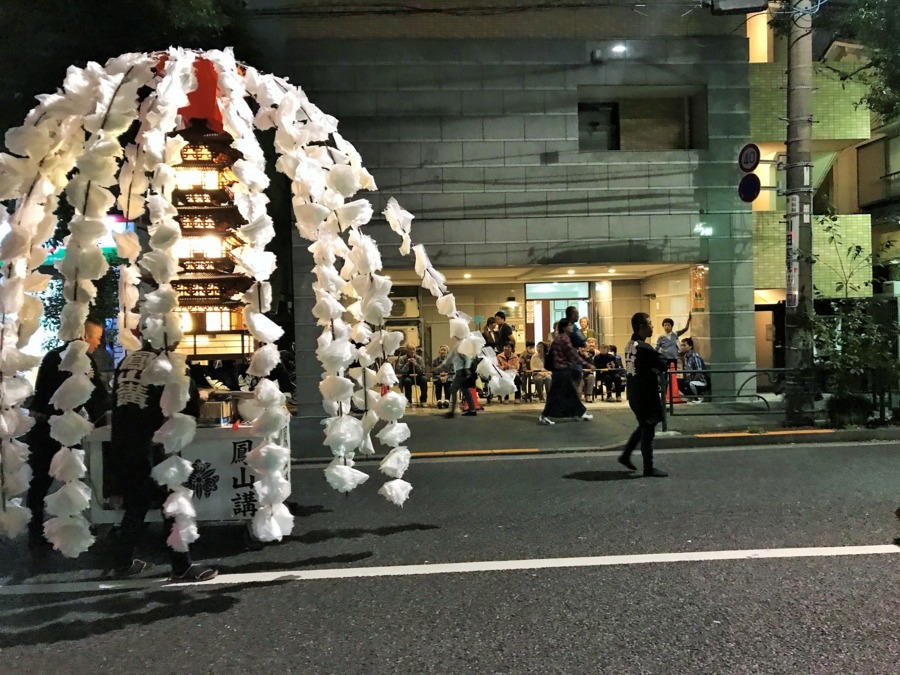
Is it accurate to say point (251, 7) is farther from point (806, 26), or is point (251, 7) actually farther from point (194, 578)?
point (194, 578)

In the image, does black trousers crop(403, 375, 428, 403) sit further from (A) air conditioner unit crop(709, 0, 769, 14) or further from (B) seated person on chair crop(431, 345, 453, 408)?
(A) air conditioner unit crop(709, 0, 769, 14)

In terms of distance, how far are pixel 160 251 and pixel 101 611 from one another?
8.00ft

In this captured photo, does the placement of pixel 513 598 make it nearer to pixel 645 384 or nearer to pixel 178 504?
pixel 178 504

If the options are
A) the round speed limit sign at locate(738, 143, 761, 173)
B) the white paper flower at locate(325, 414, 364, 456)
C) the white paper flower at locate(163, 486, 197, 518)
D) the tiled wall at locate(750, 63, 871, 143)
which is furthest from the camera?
the tiled wall at locate(750, 63, 871, 143)

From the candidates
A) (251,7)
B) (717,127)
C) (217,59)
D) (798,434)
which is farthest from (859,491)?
(251,7)

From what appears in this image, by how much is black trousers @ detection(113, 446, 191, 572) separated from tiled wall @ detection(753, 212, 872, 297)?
499 inches

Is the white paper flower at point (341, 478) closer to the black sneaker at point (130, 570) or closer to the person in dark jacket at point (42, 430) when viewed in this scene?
the black sneaker at point (130, 570)

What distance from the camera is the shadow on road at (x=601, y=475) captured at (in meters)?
7.68

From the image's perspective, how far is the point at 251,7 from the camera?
12.8 m

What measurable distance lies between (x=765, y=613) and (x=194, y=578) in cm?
390

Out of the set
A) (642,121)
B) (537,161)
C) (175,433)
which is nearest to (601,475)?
(175,433)

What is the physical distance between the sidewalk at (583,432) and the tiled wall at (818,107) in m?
5.90

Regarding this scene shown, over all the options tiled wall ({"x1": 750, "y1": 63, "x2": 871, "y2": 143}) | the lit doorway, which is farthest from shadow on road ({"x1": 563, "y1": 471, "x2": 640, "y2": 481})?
tiled wall ({"x1": 750, "y1": 63, "x2": 871, "y2": 143})

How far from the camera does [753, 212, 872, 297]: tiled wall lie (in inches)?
546
